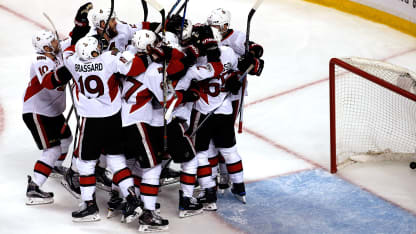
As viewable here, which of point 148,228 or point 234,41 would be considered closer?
point 148,228

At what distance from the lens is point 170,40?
5.59 meters

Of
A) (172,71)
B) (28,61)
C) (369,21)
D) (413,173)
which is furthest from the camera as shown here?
(369,21)

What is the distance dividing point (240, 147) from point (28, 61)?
2607 millimetres

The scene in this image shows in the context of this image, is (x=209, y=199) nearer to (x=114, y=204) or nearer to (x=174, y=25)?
(x=114, y=204)

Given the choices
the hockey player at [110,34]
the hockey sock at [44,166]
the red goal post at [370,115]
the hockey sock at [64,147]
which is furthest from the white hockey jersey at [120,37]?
the red goal post at [370,115]

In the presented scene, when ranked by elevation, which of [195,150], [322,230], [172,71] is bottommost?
[322,230]

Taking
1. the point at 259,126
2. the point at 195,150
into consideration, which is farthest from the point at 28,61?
the point at 195,150

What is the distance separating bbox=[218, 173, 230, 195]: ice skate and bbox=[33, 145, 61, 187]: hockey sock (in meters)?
1.15

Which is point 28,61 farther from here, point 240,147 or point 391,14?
point 391,14

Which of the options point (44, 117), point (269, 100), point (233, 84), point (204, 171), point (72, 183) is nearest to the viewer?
point (233, 84)

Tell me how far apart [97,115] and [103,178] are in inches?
31.3

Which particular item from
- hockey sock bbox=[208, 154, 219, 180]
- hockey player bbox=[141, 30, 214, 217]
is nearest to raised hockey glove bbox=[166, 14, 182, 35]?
hockey player bbox=[141, 30, 214, 217]

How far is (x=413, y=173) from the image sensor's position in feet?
21.1

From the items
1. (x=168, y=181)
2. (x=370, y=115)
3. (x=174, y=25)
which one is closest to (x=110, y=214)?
(x=168, y=181)
